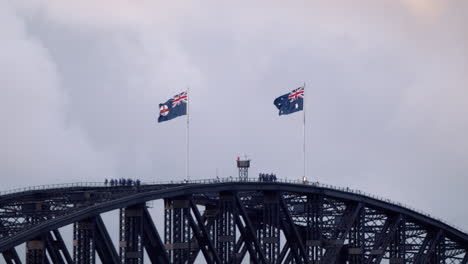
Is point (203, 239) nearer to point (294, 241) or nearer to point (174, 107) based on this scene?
point (174, 107)

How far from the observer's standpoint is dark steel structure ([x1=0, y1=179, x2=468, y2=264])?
15088 cm

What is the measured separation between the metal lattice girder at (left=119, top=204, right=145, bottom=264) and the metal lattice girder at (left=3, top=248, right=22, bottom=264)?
52.4ft

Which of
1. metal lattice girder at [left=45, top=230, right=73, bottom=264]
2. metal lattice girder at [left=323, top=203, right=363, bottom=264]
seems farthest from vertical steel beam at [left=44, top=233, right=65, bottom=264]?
metal lattice girder at [left=323, top=203, right=363, bottom=264]

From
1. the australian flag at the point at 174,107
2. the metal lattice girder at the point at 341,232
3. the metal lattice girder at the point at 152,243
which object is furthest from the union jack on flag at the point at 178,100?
the metal lattice girder at the point at 341,232

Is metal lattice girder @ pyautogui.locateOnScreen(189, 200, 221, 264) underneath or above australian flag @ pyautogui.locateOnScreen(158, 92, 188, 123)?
underneath

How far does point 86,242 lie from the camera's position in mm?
152125

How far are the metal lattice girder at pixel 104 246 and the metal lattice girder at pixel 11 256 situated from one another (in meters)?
10.3

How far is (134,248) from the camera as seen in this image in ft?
522

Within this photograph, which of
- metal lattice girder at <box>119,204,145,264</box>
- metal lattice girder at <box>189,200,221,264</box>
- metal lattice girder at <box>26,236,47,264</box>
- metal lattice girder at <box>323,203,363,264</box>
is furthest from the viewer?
metal lattice girder at <box>323,203,363,264</box>

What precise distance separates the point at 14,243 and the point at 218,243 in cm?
3970

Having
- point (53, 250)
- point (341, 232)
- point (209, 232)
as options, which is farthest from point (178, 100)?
point (53, 250)

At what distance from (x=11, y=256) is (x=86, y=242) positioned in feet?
31.6

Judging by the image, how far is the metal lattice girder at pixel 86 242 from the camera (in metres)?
151

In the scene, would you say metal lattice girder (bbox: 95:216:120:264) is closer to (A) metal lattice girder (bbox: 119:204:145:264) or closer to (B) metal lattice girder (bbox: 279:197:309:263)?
(A) metal lattice girder (bbox: 119:204:145:264)
